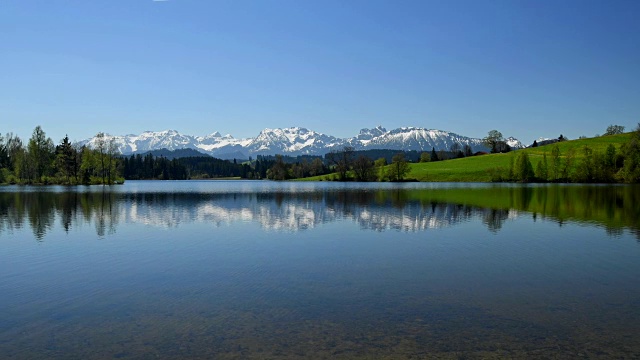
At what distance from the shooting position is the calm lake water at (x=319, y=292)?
13.3 metres

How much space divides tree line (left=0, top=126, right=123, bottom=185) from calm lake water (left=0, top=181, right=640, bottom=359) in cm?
12381

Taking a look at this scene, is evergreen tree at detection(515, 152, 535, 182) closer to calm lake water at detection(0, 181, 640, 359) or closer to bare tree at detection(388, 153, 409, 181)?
bare tree at detection(388, 153, 409, 181)

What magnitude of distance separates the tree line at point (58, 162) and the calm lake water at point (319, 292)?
12381 centimetres

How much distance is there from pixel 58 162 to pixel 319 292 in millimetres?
158842

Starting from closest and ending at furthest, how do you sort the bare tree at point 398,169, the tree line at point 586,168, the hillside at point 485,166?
the tree line at point 586,168, the hillside at point 485,166, the bare tree at point 398,169

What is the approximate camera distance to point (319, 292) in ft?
62.2

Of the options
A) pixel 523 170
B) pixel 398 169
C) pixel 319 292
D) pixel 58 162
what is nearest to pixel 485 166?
pixel 523 170

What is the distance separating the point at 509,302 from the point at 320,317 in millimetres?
7557

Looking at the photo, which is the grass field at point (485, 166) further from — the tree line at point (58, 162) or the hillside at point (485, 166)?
the tree line at point (58, 162)

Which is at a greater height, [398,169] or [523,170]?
[398,169]

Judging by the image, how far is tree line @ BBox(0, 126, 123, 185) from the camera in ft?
489

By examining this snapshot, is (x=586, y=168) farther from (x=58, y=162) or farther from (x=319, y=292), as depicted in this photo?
(x=58, y=162)

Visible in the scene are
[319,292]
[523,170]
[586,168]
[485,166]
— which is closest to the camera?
[319,292]

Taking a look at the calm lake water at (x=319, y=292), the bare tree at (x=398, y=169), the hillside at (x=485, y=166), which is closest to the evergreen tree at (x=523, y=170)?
the hillside at (x=485, y=166)
